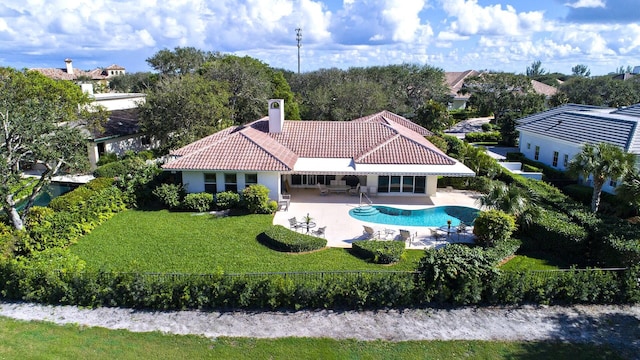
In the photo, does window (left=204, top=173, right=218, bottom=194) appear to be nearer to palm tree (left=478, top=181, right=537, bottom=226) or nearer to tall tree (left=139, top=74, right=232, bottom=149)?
tall tree (left=139, top=74, right=232, bottom=149)

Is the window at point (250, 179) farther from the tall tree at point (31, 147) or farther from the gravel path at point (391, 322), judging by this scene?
the gravel path at point (391, 322)

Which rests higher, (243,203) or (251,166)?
(251,166)

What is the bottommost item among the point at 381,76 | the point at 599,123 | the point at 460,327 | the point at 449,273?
the point at 460,327

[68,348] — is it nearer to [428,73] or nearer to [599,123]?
[599,123]

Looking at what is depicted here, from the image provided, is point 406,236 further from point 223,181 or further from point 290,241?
point 223,181

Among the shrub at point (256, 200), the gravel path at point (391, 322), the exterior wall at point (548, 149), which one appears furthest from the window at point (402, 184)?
the gravel path at point (391, 322)

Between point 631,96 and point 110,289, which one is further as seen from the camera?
point 631,96

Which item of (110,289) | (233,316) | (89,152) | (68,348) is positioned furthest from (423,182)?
(89,152)
